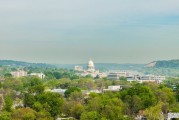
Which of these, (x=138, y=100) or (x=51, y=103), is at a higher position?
(x=138, y=100)

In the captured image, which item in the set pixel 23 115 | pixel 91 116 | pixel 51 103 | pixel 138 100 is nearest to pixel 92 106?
pixel 51 103

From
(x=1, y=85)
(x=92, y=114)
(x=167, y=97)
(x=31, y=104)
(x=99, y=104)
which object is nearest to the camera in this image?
(x=92, y=114)

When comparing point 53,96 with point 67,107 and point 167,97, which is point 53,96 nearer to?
point 67,107

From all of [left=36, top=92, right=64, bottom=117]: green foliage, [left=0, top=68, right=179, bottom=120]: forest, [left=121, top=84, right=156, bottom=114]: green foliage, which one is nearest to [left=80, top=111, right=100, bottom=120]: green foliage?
[left=0, top=68, right=179, bottom=120]: forest

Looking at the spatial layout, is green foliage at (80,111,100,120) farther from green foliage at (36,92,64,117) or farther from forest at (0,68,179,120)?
green foliage at (36,92,64,117)

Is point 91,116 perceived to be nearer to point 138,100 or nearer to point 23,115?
point 23,115

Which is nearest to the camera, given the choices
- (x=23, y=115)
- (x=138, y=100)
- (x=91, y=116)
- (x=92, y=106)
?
(x=91, y=116)

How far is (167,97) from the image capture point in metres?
55.3

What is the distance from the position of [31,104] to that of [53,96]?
252 centimetres

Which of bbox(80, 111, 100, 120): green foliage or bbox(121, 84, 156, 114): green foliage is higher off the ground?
bbox(121, 84, 156, 114): green foliage

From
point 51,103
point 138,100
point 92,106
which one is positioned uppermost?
point 138,100

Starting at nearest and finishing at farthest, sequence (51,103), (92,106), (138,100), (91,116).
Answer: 1. (91,116)
2. (92,106)
3. (51,103)
4. (138,100)

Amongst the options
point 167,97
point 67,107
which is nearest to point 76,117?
point 67,107

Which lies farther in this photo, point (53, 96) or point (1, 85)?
point (1, 85)
